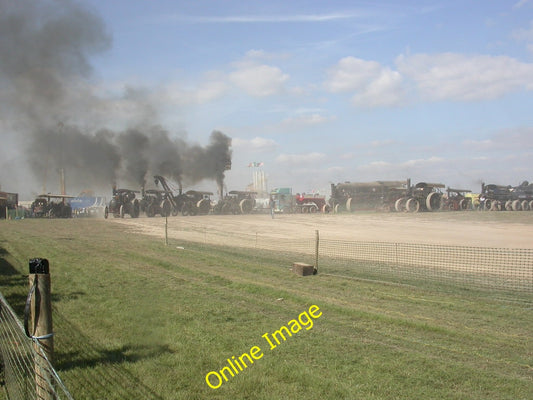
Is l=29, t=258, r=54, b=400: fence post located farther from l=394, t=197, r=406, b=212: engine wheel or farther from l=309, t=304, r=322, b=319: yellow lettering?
l=394, t=197, r=406, b=212: engine wheel

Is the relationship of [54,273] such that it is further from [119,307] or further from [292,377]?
[292,377]

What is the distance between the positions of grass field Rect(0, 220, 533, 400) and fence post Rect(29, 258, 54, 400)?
3.62ft

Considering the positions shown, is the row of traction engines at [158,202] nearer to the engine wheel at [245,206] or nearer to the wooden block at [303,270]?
the engine wheel at [245,206]

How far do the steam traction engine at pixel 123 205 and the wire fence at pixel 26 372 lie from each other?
1405 inches

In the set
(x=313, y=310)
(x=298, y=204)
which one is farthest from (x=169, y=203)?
(x=313, y=310)

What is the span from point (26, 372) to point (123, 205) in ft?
121

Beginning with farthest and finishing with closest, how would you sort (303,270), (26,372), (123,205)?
(123,205), (303,270), (26,372)

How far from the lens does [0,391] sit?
14.0ft

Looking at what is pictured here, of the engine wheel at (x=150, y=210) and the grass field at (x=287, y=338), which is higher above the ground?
the engine wheel at (x=150, y=210)

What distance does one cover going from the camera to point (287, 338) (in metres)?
5.71

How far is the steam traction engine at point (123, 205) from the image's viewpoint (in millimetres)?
39906

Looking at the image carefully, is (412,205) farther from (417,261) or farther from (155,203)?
(417,261)

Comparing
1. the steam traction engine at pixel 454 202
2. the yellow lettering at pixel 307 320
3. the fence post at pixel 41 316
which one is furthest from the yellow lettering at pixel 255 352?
the steam traction engine at pixel 454 202

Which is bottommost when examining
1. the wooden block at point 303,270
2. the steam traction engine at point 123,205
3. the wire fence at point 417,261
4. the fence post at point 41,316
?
the wire fence at point 417,261
